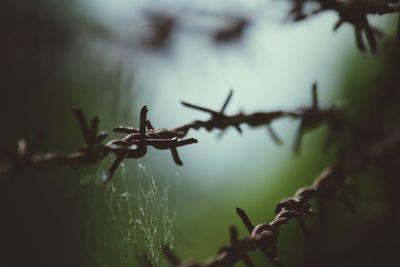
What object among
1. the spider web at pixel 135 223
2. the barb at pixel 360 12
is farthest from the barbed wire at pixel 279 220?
the barb at pixel 360 12

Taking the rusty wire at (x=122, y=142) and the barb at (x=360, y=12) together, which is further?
the barb at (x=360, y=12)

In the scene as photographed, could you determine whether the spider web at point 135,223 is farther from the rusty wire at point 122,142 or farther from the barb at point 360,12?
the barb at point 360,12

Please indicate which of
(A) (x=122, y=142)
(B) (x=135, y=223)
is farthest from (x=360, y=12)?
(B) (x=135, y=223)

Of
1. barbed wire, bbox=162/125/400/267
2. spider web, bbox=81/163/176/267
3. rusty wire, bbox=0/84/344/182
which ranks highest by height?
spider web, bbox=81/163/176/267

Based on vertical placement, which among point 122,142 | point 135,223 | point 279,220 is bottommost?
point 279,220

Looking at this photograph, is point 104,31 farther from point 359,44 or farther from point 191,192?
point 191,192

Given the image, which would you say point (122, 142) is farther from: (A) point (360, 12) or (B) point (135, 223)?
(B) point (135, 223)

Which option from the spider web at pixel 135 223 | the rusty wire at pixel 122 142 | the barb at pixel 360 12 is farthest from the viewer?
the spider web at pixel 135 223

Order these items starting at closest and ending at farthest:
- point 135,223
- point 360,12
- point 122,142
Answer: point 122,142 → point 360,12 → point 135,223

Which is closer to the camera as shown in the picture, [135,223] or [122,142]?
[122,142]

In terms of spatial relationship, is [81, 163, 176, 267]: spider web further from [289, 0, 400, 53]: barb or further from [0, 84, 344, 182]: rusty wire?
[289, 0, 400, 53]: barb

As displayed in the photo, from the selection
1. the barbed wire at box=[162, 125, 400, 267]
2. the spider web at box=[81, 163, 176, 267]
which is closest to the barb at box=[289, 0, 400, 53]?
the barbed wire at box=[162, 125, 400, 267]

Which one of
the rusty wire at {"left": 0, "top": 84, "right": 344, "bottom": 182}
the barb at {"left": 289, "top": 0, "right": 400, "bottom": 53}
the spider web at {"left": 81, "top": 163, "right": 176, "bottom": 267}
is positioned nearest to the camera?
the rusty wire at {"left": 0, "top": 84, "right": 344, "bottom": 182}
